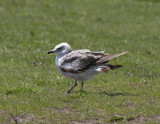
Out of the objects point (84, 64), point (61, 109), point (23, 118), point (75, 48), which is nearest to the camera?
point (23, 118)

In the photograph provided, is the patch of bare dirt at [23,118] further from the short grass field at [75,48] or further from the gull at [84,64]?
the gull at [84,64]

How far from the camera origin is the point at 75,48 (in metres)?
18.3

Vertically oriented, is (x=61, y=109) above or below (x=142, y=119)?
above

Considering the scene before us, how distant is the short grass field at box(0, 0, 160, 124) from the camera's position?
9703mm

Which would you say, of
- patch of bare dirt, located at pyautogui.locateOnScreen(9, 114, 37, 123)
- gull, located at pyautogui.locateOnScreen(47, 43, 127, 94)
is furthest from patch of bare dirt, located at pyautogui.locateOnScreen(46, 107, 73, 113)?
gull, located at pyautogui.locateOnScreen(47, 43, 127, 94)

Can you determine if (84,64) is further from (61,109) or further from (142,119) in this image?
(142,119)

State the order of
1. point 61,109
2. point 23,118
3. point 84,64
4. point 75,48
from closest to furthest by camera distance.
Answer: point 23,118 < point 61,109 < point 84,64 < point 75,48

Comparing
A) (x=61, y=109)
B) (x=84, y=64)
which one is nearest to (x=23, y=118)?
(x=61, y=109)

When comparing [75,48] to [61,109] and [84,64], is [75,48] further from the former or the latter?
[61,109]

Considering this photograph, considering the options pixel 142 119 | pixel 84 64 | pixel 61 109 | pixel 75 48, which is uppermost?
pixel 84 64

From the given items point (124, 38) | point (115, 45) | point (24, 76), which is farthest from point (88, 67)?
point (124, 38)

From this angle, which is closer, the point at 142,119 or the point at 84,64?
the point at 142,119

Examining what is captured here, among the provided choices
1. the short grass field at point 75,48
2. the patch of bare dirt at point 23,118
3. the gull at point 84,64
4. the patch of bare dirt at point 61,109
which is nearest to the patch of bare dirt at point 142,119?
the short grass field at point 75,48

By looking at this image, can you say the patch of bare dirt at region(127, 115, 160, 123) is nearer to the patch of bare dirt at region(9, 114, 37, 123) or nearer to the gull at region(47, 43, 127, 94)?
the gull at region(47, 43, 127, 94)
